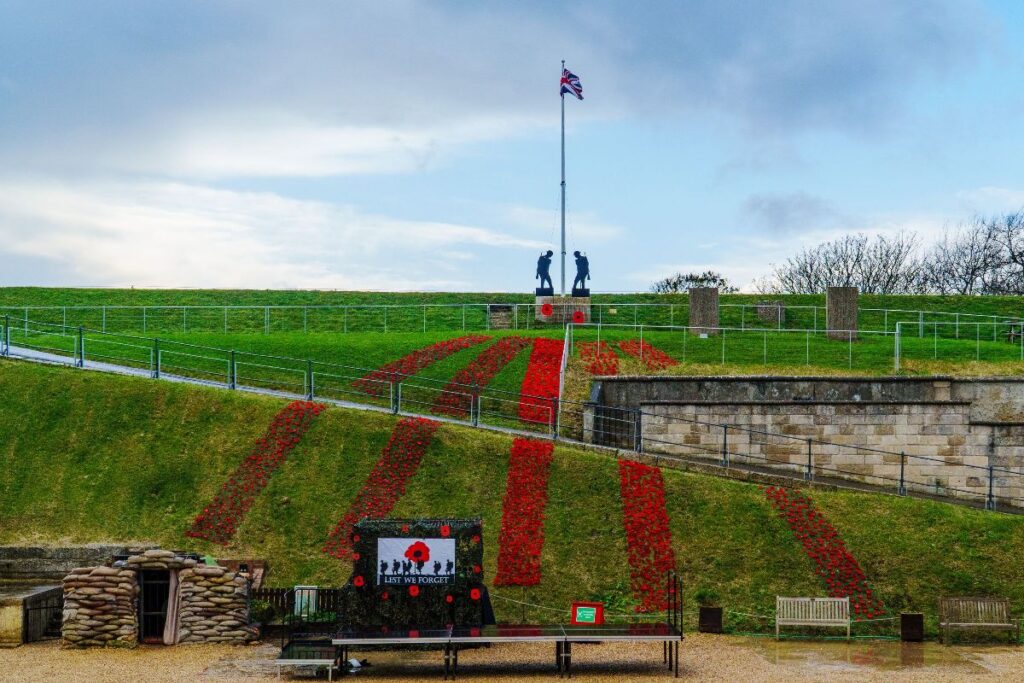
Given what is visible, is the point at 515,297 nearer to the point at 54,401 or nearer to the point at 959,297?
the point at 959,297

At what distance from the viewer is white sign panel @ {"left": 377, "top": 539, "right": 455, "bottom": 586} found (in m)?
23.0

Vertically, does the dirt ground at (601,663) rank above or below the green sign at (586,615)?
below

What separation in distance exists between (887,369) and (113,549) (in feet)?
81.7

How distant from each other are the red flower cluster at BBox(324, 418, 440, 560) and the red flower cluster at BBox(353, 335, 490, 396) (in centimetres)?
445

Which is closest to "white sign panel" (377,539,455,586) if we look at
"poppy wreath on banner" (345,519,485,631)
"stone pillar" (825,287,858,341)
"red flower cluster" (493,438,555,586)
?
"poppy wreath on banner" (345,519,485,631)

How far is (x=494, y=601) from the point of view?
26719mm

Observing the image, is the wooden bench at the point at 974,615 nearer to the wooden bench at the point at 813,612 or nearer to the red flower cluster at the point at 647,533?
the wooden bench at the point at 813,612

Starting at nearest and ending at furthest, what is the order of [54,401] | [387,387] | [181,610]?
[181,610] → [54,401] → [387,387]

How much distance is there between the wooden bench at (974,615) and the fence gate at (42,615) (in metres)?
18.8

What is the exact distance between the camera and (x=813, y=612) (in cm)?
2473

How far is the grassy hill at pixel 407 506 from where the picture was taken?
1073 inches

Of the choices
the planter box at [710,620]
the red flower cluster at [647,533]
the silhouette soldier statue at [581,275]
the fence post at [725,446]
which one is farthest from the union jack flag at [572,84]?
the planter box at [710,620]

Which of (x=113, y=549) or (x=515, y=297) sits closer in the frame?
(x=113, y=549)

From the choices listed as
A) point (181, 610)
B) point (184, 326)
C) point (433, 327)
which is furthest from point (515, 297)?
point (181, 610)
